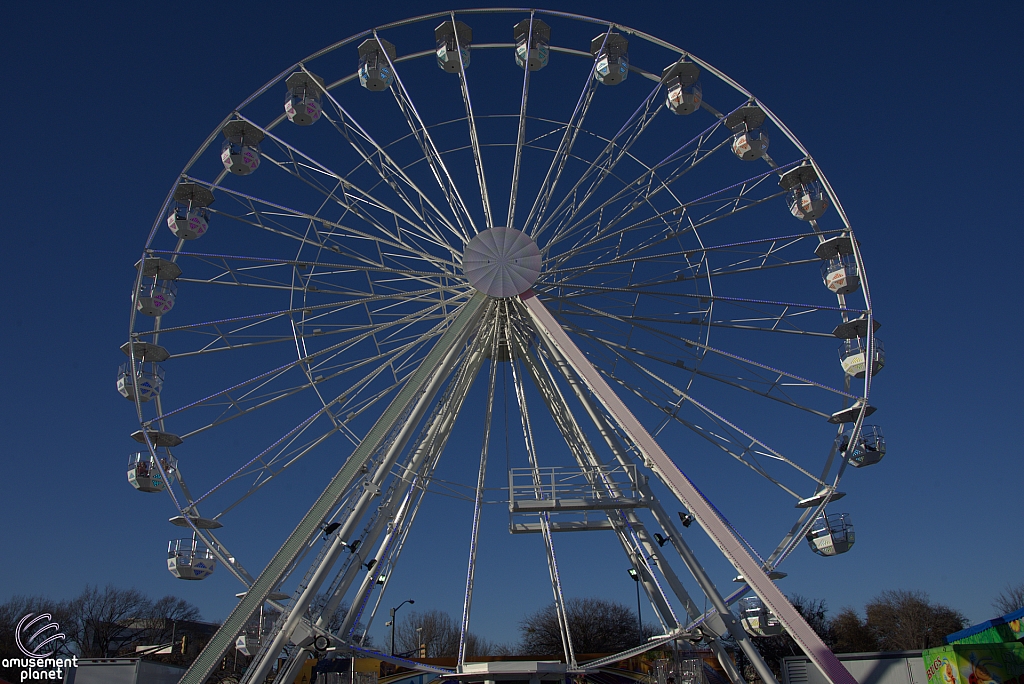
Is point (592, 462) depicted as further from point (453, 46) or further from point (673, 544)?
point (453, 46)

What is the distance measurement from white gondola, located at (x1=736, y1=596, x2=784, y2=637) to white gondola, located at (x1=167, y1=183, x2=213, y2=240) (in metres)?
15.0

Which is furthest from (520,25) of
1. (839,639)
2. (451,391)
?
(839,639)

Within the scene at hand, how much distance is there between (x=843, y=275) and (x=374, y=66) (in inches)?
499

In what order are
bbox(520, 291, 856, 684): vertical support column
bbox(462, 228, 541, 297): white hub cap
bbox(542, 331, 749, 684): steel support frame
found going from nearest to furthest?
1. bbox(520, 291, 856, 684): vertical support column
2. bbox(542, 331, 749, 684): steel support frame
3. bbox(462, 228, 541, 297): white hub cap

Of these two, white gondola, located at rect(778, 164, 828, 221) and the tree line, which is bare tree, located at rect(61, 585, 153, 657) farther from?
white gondola, located at rect(778, 164, 828, 221)

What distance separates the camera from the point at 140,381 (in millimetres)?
18000

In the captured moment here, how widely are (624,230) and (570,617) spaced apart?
4949 cm

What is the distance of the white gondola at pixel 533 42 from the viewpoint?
20719mm

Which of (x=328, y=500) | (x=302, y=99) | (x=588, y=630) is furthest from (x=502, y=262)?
(x=588, y=630)

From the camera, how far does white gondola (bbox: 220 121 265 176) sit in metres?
19.4

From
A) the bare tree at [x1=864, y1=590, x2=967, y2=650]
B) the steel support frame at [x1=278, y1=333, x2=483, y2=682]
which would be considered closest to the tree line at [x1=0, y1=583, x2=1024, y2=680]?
the bare tree at [x1=864, y1=590, x2=967, y2=650]

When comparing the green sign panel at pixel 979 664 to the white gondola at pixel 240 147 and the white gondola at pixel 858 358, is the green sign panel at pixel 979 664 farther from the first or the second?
the white gondola at pixel 240 147

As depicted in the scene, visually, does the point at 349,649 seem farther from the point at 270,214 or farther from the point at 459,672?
the point at 270,214

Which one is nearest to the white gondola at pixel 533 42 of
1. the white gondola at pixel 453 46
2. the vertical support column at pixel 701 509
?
the white gondola at pixel 453 46
